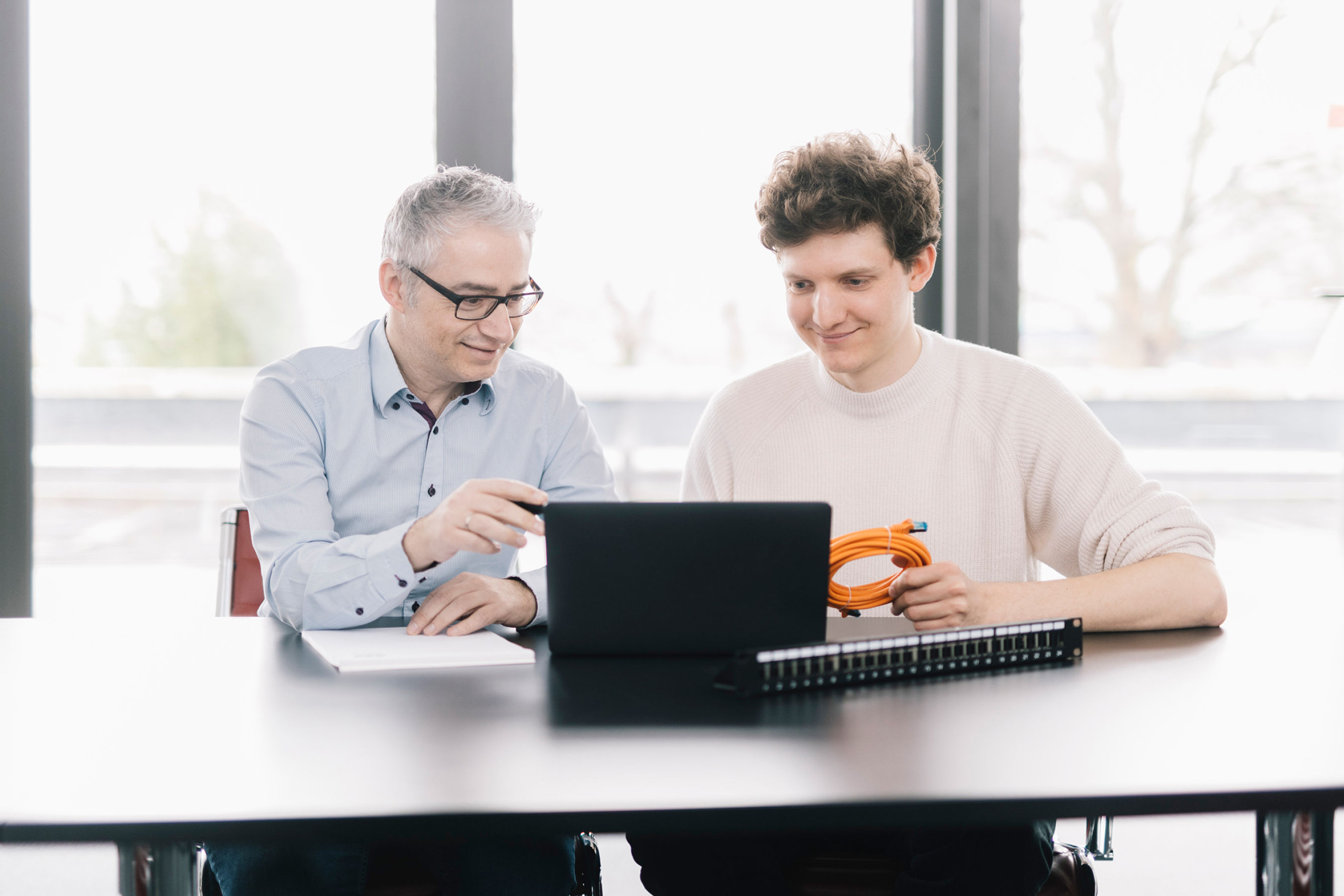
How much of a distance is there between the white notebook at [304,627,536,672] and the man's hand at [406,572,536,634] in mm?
16

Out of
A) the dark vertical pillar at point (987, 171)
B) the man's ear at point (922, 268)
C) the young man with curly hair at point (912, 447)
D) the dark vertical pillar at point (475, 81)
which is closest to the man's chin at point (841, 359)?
the young man with curly hair at point (912, 447)

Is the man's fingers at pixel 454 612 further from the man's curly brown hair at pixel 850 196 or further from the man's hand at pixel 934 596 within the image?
the man's curly brown hair at pixel 850 196

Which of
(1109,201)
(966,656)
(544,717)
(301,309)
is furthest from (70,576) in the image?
(1109,201)

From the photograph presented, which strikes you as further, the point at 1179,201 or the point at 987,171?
the point at 1179,201

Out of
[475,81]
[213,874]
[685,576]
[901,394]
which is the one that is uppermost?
[475,81]

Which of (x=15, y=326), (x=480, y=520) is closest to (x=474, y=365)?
(x=480, y=520)

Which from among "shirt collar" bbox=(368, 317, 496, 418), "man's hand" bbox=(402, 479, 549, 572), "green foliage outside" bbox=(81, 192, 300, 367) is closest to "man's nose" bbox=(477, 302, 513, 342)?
"shirt collar" bbox=(368, 317, 496, 418)

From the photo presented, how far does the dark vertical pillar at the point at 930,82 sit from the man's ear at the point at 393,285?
4.90 feet

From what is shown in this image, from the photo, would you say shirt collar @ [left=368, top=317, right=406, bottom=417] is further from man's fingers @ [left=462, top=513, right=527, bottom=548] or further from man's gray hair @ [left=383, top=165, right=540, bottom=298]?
man's fingers @ [left=462, top=513, right=527, bottom=548]

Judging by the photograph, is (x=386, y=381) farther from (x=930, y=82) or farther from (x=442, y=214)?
(x=930, y=82)

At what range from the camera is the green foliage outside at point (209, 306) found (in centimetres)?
273

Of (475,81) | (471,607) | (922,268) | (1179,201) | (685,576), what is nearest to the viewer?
(685,576)

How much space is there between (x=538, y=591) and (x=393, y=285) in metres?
0.64

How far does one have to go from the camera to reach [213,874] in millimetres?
1330
